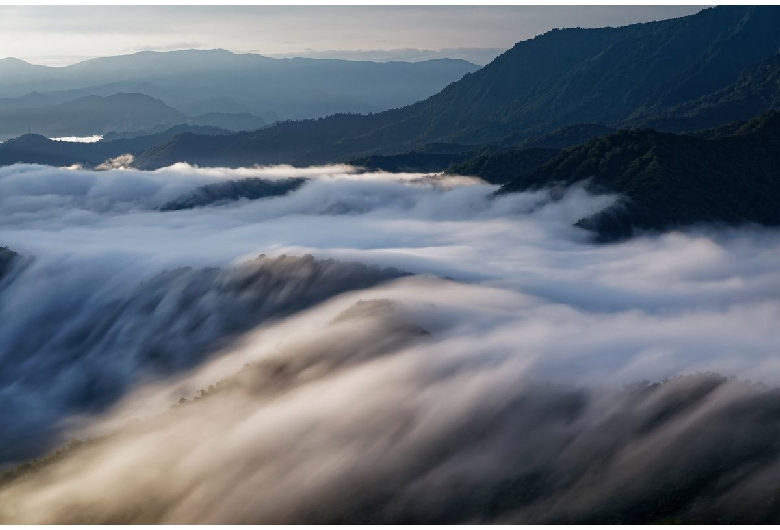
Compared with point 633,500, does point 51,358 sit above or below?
below

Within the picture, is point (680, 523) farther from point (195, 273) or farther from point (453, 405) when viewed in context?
point (195, 273)

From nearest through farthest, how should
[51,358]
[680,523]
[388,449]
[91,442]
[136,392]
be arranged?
[680,523], [388,449], [91,442], [136,392], [51,358]

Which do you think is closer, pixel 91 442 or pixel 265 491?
pixel 265 491

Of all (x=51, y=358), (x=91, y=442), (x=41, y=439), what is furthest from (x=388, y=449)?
(x=51, y=358)

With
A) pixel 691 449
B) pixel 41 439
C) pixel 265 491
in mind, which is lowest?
pixel 41 439

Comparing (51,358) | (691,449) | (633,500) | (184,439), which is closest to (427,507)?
(633,500)

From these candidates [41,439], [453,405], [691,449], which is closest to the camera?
[691,449]
